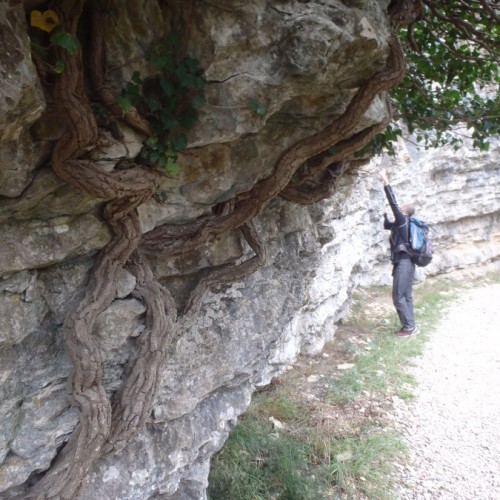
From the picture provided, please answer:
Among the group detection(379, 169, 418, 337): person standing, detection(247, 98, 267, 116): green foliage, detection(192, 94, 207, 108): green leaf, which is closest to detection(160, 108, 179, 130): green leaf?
detection(192, 94, 207, 108): green leaf

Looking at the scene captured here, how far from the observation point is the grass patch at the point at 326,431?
11.6 feet

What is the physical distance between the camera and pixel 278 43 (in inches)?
74.2

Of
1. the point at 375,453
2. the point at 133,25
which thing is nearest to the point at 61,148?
the point at 133,25

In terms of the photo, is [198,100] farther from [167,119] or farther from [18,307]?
[18,307]

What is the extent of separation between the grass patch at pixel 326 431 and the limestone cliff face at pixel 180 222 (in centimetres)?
72

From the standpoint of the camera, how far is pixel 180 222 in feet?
8.61

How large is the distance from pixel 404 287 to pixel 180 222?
4.71 m

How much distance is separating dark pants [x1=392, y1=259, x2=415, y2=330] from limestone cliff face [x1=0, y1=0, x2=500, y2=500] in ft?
10.9

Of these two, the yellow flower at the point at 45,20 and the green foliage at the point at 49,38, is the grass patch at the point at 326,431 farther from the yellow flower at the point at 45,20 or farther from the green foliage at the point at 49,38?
the yellow flower at the point at 45,20

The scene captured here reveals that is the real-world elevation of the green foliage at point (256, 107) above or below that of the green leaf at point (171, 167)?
above

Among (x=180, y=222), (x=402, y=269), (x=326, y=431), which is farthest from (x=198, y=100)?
(x=402, y=269)

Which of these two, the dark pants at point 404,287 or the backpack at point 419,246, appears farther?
the dark pants at point 404,287

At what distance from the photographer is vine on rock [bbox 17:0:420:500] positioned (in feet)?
5.64

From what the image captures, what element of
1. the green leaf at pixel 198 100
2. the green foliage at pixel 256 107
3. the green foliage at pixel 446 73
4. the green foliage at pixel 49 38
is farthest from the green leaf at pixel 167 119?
the green foliage at pixel 446 73
